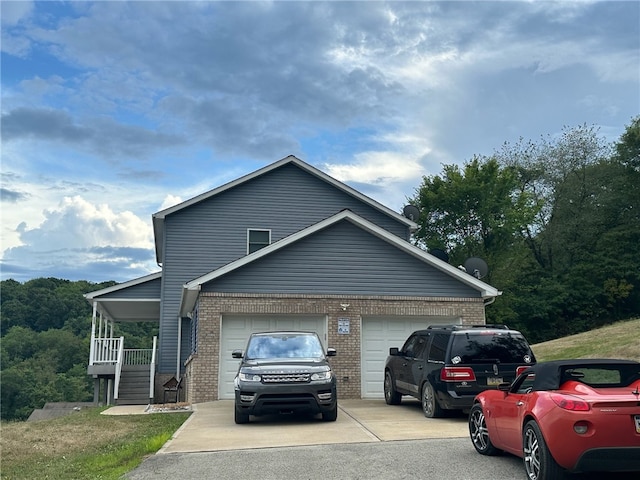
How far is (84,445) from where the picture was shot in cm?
1070

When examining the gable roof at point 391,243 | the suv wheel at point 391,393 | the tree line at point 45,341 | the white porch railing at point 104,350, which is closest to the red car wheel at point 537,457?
the suv wheel at point 391,393

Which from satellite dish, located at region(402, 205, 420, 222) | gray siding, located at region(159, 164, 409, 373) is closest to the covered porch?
gray siding, located at region(159, 164, 409, 373)

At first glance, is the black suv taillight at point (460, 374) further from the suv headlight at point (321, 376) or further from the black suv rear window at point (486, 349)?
the suv headlight at point (321, 376)

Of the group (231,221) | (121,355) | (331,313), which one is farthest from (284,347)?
(121,355)

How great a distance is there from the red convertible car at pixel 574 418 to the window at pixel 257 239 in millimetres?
16901

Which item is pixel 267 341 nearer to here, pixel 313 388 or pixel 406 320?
pixel 313 388

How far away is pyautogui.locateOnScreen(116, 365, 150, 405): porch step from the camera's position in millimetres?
22370

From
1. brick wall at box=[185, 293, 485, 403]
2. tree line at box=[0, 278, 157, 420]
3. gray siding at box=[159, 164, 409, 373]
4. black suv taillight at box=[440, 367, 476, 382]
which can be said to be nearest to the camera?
black suv taillight at box=[440, 367, 476, 382]

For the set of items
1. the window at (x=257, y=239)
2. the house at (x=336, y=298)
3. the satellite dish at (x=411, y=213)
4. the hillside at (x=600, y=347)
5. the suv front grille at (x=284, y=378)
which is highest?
the satellite dish at (x=411, y=213)

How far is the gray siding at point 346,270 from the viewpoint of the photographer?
17312 mm

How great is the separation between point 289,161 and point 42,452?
611 inches

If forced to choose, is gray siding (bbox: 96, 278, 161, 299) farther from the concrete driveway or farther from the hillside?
the hillside

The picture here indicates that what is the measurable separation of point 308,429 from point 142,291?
49.4 ft

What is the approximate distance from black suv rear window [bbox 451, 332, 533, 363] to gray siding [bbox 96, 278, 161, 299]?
15.5m
